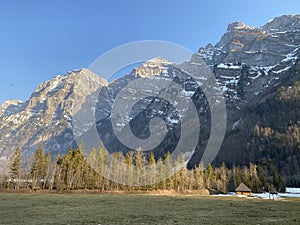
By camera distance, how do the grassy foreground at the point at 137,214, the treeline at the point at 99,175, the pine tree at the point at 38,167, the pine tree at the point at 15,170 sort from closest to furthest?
the grassy foreground at the point at 137,214
the pine tree at the point at 15,170
the treeline at the point at 99,175
the pine tree at the point at 38,167

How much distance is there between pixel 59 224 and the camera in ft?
69.6

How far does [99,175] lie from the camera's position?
95.1 meters

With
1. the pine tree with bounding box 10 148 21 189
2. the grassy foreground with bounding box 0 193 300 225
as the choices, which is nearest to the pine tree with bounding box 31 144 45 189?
the pine tree with bounding box 10 148 21 189

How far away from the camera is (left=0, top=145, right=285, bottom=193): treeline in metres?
91.4

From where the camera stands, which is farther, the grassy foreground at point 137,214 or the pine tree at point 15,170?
the pine tree at point 15,170

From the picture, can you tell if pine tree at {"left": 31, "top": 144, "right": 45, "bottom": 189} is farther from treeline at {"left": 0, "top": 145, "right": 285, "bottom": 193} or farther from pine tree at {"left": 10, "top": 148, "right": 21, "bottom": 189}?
pine tree at {"left": 10, "top": 148, "right": 21, "bottom": 189}

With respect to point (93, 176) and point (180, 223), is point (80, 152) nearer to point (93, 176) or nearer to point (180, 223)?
point (93, 176)

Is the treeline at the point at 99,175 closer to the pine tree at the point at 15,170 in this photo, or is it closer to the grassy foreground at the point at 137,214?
the pine tree at the point at 15,170

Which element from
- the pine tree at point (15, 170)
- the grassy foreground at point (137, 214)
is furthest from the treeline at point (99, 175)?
the grassy foreground at point (137, 214)

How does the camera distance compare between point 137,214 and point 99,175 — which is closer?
point 137,214

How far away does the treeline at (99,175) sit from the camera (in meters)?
91.4

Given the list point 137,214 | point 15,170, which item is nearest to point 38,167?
point 15,170

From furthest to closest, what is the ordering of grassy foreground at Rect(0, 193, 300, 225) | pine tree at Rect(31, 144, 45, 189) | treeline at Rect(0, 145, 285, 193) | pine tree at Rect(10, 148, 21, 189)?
1. pine tree at Rect(31, 144, 45, 189)
2. treeline at Rect(0, 145, 285, 193)
3. pine tree at Rect(10, 148, 21, 189)
4. grassy foreground at Rect(0, 193, 300, 225)

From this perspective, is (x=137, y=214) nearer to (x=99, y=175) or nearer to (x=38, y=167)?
(x=99, y=175)
